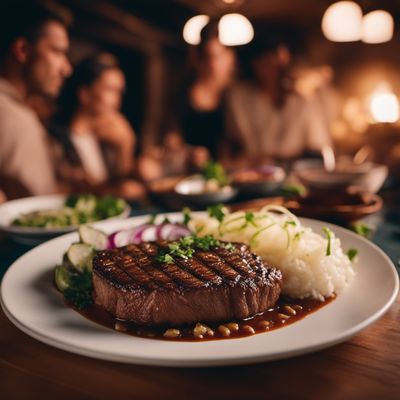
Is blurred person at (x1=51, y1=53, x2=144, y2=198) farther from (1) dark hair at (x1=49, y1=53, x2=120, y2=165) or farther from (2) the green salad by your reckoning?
(2) the green salad

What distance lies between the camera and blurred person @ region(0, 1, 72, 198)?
17.7ft

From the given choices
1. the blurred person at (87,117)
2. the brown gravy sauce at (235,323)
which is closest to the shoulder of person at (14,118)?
the blurred person at (87,117)

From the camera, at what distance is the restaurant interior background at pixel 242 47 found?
29.5 feet

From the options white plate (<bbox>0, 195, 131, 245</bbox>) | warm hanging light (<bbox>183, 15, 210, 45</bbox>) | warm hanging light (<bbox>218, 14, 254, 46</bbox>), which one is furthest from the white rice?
warm hanging light (<bbox>183, 15, 210, 45</bbox>)

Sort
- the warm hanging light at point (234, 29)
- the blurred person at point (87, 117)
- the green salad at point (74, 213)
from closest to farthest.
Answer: the green salad at point (74, 213), the warm hanging light at point (234, 29), the blurred person at point (87, 117)

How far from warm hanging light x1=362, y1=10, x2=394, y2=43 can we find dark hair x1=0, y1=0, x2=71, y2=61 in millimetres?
4422

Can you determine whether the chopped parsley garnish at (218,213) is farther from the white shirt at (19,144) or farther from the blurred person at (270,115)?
the blurred person at (270,115)

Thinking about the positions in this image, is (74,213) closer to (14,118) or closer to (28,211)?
(28,211)

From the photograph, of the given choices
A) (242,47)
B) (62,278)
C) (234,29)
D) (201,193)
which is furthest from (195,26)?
(242,47)

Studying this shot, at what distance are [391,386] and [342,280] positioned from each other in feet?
1.99

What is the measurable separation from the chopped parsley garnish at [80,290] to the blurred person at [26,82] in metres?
3.86

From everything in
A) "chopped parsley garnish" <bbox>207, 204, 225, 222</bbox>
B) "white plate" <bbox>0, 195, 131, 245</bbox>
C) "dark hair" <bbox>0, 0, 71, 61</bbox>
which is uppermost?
"dark hair" <bbox>0, 0, 71, 61</bbox>

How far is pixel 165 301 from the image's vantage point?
1.63m

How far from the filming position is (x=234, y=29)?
17.8ft
